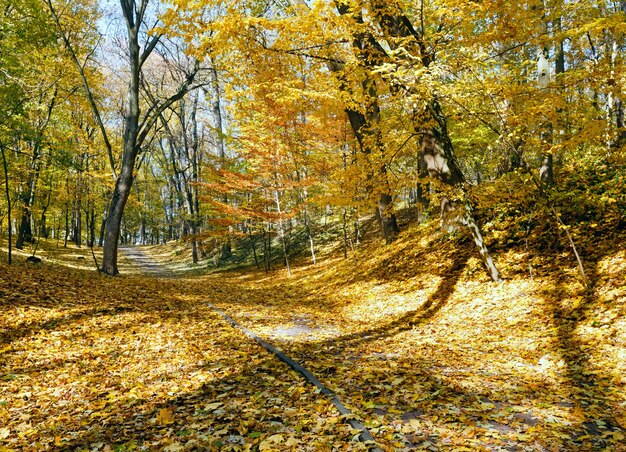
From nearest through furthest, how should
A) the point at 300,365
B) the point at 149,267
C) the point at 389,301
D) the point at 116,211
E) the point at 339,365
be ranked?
the point at 300,365
the point at 339,365
the point at 389,301
the point at 116,211
the point at 149,267

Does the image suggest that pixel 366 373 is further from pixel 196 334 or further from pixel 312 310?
pixel 312 310

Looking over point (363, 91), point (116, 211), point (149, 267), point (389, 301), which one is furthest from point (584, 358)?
point (149, 267)

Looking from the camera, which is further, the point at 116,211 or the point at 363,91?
the point at 116,211

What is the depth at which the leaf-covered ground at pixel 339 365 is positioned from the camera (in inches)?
139

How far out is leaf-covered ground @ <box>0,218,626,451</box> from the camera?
3537 mm

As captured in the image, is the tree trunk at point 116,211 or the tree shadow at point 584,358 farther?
the tree trunk at point 116,211

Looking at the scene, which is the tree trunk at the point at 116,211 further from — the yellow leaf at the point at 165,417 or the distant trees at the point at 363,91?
the yellow leaf at the point at 165,417

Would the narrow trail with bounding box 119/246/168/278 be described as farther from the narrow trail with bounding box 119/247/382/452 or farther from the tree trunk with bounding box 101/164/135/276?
the narrow trail with bounding box 119/247/382/452

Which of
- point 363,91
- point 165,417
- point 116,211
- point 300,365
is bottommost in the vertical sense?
point 300,365

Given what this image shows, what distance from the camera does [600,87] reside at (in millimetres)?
6605

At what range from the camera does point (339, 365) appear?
213 inches

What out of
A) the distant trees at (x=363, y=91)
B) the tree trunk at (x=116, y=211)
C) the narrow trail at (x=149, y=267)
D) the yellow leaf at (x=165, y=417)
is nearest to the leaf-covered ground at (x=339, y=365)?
the yellow leaf at (x=165, y=417)

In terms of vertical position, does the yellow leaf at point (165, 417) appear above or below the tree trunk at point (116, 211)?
below

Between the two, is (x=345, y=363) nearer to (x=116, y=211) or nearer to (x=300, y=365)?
(x=300, y=365)
